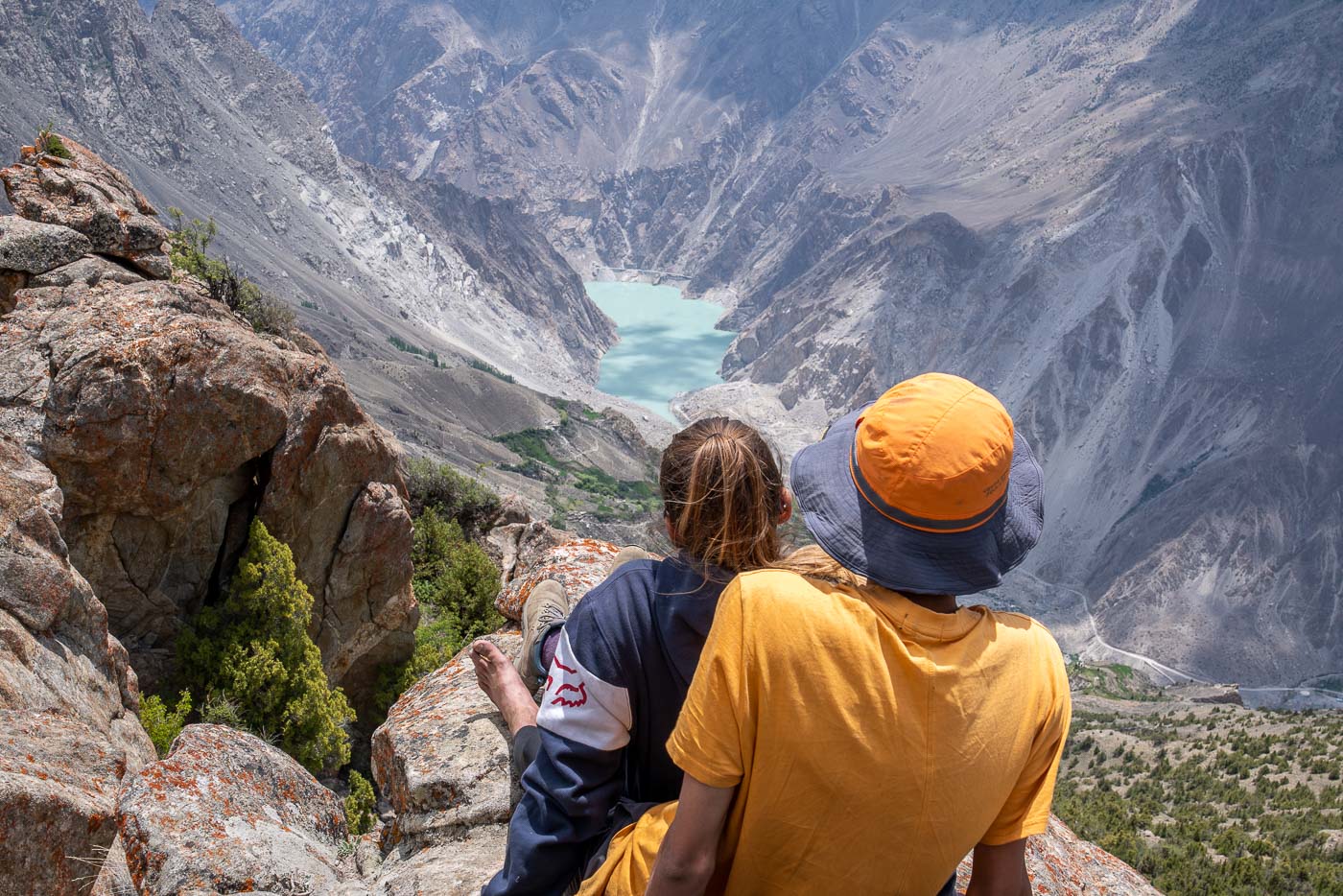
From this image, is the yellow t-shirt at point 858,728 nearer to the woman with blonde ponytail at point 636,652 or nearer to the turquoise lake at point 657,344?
the woman with blonde ponytail at point 636,652

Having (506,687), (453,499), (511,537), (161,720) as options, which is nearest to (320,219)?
(453,499)

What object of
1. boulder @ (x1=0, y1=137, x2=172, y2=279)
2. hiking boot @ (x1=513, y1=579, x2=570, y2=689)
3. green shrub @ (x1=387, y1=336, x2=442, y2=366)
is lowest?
green shrub @ (x1=387, y1=336, x2=442, y2=366)

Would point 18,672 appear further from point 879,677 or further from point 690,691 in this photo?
point 879,677

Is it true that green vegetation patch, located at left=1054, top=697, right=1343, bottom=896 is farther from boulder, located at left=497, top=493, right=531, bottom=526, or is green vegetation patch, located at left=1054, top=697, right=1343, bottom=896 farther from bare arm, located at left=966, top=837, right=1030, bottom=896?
bare arm, located at left=966, top=837, right=1030, bottom=896

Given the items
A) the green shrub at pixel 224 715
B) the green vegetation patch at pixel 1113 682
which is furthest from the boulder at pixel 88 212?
the green vegetation patch at pixel 1113 682

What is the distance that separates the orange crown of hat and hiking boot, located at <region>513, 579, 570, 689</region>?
7.52 feet

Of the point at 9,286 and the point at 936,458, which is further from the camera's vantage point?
the point at 9,286

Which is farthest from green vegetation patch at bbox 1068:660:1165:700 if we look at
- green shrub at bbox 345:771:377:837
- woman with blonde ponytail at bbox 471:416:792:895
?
woman with blonde ponytail at bbox 471:416:792:895

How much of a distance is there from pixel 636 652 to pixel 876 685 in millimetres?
1054

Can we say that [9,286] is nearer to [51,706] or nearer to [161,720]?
[161,720]

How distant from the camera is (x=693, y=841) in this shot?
2414mm

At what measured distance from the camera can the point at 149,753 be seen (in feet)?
21.4

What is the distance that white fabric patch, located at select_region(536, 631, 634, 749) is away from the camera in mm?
3010

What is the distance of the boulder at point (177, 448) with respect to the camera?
8945mm
